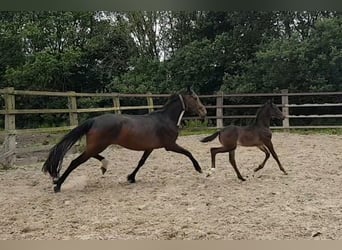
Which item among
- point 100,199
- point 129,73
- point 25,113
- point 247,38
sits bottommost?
point 100,199

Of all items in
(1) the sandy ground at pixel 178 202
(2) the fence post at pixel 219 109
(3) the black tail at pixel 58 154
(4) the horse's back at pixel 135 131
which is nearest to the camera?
(1) the sandy ground at pixel 178 202

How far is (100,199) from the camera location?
67.9 inches

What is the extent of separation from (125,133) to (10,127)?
100 centimetres

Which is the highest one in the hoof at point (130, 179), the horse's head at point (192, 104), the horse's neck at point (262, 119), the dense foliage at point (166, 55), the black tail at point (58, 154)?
the dense foliage at point (166, 55)

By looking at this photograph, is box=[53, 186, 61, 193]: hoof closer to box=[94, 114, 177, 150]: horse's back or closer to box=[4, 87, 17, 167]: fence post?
box=[94, 114, 177, 150]: horse's back

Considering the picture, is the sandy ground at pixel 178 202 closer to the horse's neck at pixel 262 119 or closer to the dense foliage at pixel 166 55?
the horse's neck at pixel 262 119

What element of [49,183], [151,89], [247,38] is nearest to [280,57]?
[247,38]

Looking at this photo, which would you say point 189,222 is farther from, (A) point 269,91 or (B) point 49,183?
(A) point 269,91

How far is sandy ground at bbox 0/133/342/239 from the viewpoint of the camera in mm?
1248

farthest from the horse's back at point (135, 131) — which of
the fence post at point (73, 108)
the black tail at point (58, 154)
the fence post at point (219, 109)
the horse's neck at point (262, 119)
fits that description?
the fence post at point (219, 109)

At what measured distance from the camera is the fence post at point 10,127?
2570 mm

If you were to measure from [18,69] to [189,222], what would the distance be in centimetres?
234

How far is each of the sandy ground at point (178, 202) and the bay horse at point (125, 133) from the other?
0.14 metres

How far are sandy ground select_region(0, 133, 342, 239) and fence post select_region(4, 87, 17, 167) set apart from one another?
14 cm
